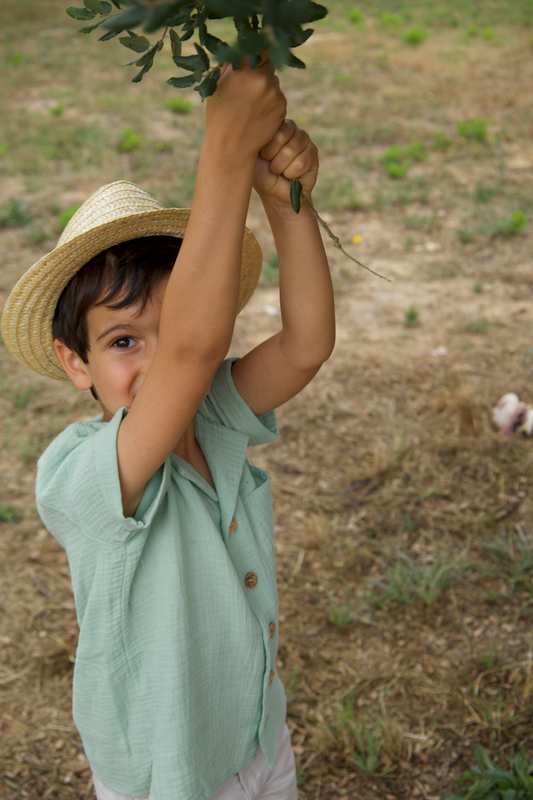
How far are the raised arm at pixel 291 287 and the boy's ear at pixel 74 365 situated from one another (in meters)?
0.31

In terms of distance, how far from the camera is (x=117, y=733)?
4.23 ft

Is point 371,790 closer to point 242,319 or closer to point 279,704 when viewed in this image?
point 279,704

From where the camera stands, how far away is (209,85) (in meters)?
0.80

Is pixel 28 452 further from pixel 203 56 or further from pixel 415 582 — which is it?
pixel 203 56

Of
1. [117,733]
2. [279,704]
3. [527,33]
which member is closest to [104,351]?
[117,733]

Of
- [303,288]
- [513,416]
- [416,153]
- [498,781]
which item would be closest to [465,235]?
[416,153]

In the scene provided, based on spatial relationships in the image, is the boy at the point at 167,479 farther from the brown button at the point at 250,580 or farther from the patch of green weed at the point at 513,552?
the patch of green weed at the point at 513,552

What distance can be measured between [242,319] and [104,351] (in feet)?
9.82

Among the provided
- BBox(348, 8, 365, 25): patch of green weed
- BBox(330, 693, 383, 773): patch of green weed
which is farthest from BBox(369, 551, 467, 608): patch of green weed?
BBox(348, 8, 365, 25): patch of green weed

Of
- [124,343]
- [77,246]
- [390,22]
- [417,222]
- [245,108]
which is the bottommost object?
[417,222]

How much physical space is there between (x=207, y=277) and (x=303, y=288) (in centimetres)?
32

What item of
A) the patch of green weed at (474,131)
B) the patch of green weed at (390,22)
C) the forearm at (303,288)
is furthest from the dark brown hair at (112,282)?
the patch of green weed at (390,22)

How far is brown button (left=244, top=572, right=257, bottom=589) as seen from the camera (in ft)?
4.47

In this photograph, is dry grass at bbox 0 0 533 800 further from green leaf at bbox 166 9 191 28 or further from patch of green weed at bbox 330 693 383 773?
green leaf at bbox 166 9 191 28
